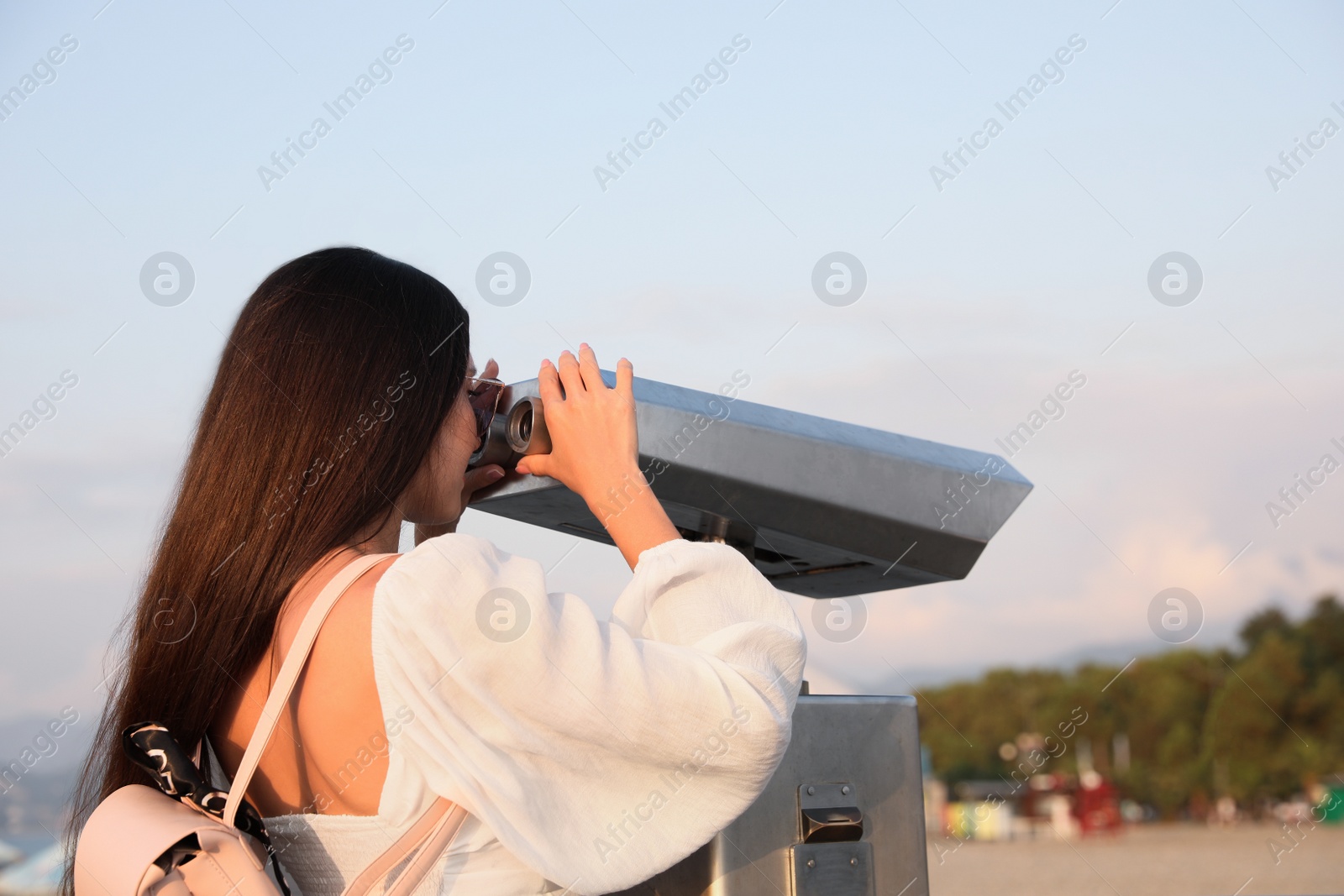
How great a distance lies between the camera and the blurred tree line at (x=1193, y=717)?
46.7 m

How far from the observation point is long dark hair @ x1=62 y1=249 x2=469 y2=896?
1270mm

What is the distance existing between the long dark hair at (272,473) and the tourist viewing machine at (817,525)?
0.22 meters

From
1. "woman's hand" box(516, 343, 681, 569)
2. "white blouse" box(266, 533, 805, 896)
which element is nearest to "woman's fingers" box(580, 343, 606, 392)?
"woman's hand" box(516, 343, 681, 569)

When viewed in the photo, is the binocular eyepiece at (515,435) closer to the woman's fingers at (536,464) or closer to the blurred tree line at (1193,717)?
the woman's fingers at (536,464)

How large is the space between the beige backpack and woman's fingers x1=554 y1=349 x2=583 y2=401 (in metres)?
0.35

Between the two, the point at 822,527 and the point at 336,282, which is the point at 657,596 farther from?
the point at 336,282

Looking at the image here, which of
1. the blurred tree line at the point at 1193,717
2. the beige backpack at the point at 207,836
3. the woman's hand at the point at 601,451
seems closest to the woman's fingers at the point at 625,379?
the woman's hand at the point at 601,451

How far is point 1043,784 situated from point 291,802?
49030 mm

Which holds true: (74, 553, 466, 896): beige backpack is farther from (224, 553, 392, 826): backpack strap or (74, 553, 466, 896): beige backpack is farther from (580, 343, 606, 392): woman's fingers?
(580, 343, 606, 392): woman's fingers

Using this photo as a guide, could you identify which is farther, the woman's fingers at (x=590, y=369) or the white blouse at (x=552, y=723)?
the woman's fingers at (x=590, y=369)

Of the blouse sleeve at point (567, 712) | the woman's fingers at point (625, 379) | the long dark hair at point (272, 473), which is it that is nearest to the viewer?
the blouse sleeve at point (567, 712)

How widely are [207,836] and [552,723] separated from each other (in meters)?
0.36

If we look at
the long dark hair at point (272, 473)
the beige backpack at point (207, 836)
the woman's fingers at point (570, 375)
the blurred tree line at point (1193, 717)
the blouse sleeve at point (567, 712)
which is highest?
the blurred tree line at point (1193, 717)

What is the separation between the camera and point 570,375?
4.77ft
